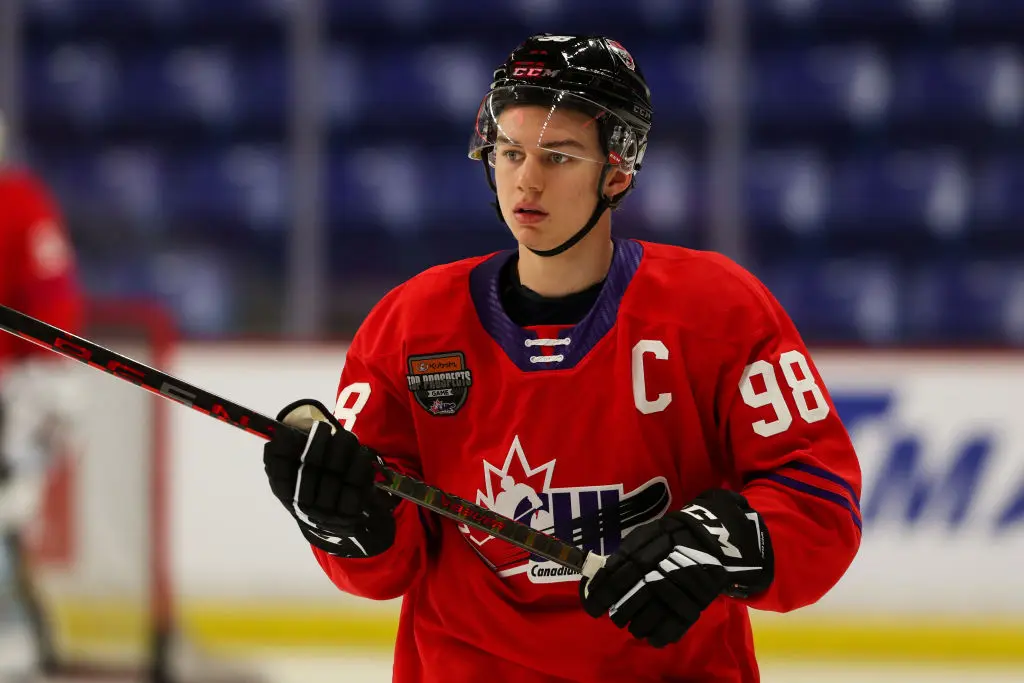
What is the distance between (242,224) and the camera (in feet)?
16.7

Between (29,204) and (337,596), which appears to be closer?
(29,204)

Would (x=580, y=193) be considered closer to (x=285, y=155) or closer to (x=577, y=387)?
(x=577, y=387)

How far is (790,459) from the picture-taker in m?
1.51

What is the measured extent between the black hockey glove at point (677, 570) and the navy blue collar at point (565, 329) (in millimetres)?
232

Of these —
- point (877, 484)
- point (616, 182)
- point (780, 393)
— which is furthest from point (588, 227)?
point (877, 484)

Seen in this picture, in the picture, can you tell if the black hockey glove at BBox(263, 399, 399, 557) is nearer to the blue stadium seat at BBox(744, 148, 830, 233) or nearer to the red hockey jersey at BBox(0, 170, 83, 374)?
the red hockey jersey at BBox(0, 170, 83, 374)

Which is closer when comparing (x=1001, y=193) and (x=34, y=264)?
(x=34, y=264)

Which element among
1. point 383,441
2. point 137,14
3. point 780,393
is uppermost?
point 137,14

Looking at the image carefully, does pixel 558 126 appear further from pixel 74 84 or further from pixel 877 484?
pixel 74 84

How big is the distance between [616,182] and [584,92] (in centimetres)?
13

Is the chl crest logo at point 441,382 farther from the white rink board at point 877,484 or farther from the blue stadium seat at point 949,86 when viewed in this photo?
the blue stadium seat at point 949,86

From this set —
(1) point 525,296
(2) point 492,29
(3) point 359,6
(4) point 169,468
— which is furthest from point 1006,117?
(1) point 525,296

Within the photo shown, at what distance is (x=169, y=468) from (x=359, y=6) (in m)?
2.19

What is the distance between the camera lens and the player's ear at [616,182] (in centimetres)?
166
